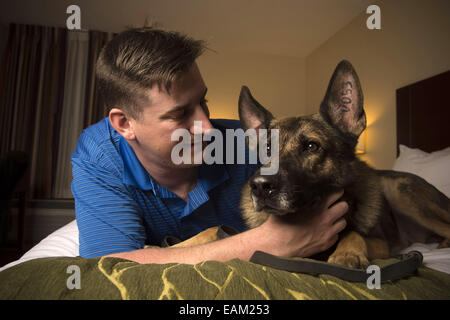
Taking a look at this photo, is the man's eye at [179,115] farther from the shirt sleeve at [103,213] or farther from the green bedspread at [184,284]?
the green bedspread at [184,284]

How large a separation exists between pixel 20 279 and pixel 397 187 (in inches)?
77.7

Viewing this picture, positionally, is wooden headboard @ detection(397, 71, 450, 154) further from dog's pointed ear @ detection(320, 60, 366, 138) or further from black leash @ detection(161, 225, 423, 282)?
black leash @ detection(161, 225, 423, 282)

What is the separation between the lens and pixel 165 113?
1.43 m

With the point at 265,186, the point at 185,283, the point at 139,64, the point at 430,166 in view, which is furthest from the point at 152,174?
the point at 430,166

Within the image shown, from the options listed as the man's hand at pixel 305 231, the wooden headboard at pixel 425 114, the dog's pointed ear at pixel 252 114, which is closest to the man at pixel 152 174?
the man's hand at pixel 305 231

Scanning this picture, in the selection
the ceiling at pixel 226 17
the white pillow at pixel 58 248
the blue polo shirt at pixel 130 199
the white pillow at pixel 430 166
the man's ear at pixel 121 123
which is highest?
the ceiling at pixel 226 17

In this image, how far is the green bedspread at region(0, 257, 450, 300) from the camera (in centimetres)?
63

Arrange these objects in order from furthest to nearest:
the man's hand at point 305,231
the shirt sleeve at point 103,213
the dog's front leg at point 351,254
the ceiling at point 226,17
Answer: the ceiling at point 226,17 → the shirt sleeve at point 103,213 → the man's hand at point 305,231 → the dog's front leg at point 351,254

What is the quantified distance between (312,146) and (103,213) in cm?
109

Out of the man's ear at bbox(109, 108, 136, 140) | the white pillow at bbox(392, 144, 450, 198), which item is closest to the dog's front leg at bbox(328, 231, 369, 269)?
the man's ear at bbox(109, 108, 136, 140)

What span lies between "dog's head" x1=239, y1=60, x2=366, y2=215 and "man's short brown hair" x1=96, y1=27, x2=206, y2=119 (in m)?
0.43

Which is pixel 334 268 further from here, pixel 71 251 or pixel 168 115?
pixel 71 251

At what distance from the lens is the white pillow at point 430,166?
2244 mm

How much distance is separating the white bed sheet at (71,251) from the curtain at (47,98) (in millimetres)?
4828
